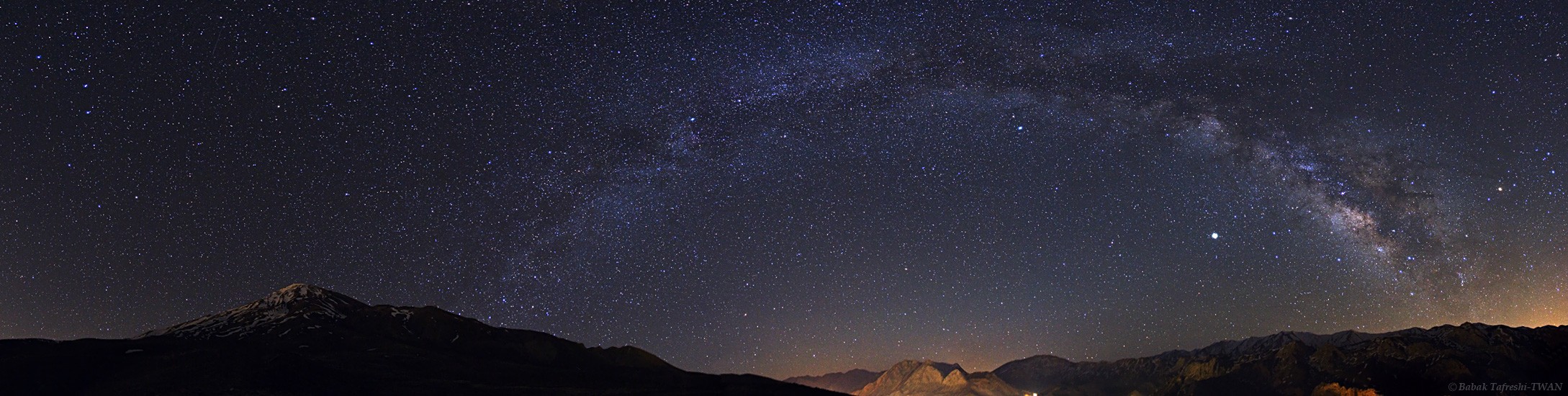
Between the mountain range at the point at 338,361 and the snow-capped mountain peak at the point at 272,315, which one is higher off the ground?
the snow-capped mountain peak at the point at 272,315

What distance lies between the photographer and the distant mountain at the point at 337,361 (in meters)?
72.8

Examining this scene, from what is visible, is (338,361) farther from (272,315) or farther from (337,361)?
(272,315)

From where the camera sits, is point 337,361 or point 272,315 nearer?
point 337,361

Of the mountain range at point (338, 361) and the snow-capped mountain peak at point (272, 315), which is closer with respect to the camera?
the mountain range at point (338, 361)

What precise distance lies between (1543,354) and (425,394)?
708ft

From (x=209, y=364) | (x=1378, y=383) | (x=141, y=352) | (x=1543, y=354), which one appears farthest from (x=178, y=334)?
(x=1543, y=354)

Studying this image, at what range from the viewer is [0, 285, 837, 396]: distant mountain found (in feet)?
239

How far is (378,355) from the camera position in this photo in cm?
9069

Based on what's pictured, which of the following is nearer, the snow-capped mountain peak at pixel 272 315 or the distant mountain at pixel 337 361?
the distant mountain at pixel 337 361

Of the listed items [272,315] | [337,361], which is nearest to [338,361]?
[337,361]

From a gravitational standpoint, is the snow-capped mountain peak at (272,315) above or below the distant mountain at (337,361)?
above

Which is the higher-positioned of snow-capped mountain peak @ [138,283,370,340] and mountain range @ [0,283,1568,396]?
snow-capped mountain peak @ [138,283,370,340]

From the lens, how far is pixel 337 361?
85.8 metres

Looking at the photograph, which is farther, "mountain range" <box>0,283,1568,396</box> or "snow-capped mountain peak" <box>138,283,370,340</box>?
"snow-capped mountain peak" <box>138,283,370,340</box>
